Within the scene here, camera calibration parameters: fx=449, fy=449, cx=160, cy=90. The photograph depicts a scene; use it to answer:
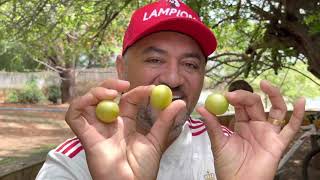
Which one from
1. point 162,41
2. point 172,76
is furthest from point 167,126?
point 162,41

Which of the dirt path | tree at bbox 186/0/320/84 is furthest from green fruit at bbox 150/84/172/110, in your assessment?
the dirt path

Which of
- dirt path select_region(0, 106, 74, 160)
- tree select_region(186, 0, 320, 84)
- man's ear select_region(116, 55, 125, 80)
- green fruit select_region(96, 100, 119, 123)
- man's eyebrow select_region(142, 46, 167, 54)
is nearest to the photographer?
green fruit select_region(96, 100, 119, 123)

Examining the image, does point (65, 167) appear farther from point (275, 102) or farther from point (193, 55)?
point (275, 102)

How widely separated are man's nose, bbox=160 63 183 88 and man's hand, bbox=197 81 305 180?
0.20m

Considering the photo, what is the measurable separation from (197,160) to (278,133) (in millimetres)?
446

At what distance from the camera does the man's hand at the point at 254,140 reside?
1839mm

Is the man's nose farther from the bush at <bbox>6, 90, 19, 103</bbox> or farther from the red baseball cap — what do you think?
the bush at <bbox>6, 90, 19, 103</bbox>

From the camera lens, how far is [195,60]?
83.7 inches

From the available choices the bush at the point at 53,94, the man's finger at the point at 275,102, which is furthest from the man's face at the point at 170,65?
the bush at the point at 53,94

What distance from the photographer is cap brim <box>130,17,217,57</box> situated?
215 cm

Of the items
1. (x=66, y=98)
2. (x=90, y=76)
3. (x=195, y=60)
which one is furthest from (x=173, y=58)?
(x=90, y=76)

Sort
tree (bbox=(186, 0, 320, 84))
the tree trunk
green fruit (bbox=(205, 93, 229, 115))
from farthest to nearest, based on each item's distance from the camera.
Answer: the tree trunk, tree (bbox=(186, 0, 320, 84)), green fruit (bbox=(205, 93, 229, 115))

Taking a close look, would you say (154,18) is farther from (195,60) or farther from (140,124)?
A: (140,124)

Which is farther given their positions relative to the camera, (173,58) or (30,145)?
(30,145)
